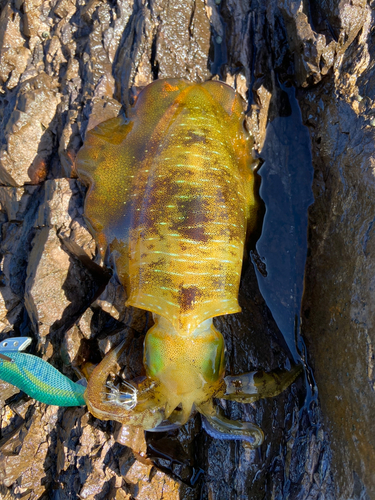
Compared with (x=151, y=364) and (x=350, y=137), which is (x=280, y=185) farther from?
(x=151, y=364)

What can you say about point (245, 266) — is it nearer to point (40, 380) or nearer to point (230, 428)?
point (230, 428)

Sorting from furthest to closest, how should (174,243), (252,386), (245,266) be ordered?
(245,266)
(252,386)
(174,243)

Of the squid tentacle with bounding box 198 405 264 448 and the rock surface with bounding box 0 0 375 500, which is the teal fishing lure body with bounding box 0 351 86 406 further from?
the squid tentacle with bounding box 198 405 264 448

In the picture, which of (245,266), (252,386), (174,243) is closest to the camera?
(174,243)

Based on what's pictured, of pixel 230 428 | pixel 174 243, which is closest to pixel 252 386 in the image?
pixel 230 428

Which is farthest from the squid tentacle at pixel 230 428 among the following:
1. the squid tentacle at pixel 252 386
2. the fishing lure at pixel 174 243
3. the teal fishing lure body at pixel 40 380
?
the teal fishing lure body at pixel 40 380
